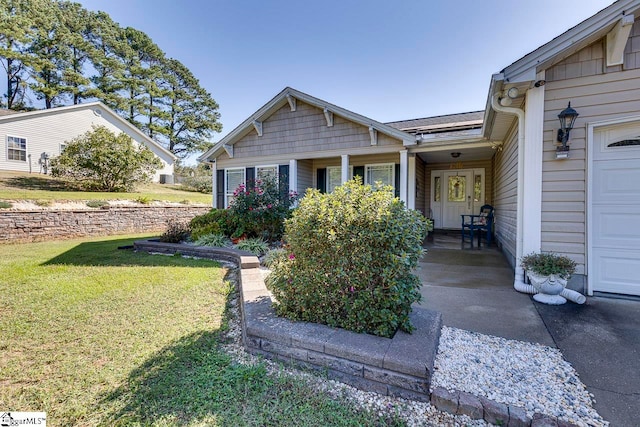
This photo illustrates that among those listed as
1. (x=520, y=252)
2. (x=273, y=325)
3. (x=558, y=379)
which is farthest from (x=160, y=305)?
(x=520, y=252)

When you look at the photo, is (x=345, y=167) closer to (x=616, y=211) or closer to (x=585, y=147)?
(x=585, y=147)

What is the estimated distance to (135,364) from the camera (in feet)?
7.77

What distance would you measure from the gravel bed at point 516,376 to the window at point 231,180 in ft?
29.6

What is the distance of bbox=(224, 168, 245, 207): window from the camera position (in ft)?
34.1

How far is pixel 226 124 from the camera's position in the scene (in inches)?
1289

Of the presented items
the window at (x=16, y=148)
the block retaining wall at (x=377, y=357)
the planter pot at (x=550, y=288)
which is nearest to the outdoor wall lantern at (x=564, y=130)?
the planter pot at (x=550, y=288)

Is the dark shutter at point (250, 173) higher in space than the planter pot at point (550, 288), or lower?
higher

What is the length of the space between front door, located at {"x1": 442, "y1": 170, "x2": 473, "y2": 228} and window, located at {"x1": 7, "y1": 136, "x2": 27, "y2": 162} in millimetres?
20343

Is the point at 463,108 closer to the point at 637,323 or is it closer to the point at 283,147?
the point at 283,147

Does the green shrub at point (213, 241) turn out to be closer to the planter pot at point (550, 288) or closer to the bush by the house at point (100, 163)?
the planter pot at point (550, 288)

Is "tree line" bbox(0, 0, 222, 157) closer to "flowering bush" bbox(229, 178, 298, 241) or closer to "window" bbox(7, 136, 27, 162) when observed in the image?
"window" bbox(7, 136, 27, 162)

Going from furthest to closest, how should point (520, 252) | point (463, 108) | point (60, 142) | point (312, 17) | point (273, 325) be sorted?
point (60, 142) → point (463, 108) → point (312, 17) → point (520, 252) → point (273, 325)

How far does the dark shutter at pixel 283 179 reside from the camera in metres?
8.06

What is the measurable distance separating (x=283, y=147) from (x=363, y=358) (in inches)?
320
